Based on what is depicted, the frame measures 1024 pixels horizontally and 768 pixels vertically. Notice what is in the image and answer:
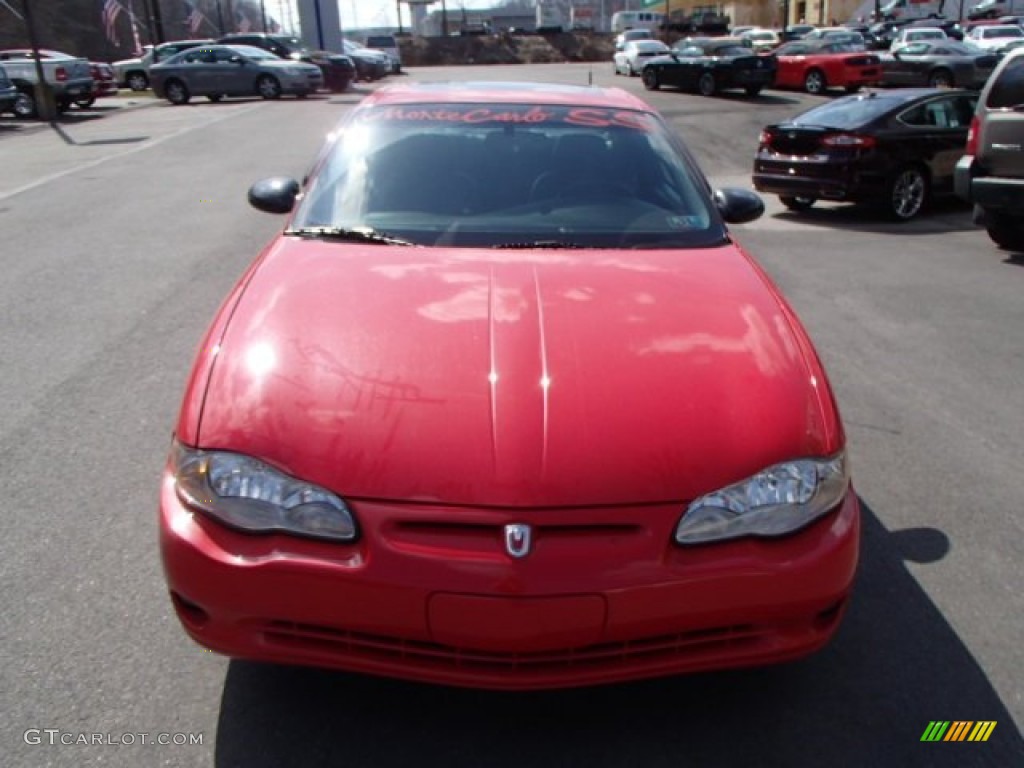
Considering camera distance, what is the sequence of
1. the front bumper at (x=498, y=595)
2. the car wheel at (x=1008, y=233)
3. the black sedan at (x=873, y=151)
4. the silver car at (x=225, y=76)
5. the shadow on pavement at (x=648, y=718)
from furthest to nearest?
the silver car at (x=225, y=76) < the black sedan at (x=873, y=151) < the car wheel at (x=1008, y=233) < the shadow on pavement at (x=648, y=718) < the front bumper at (x=498, y=595)

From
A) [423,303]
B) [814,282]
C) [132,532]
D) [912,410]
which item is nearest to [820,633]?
[423,303]

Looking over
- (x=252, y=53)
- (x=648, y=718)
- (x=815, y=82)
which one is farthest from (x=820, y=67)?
(x=648, y=718)

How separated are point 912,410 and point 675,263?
2.44m

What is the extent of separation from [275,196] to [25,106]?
78.0 ft

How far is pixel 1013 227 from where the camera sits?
31.2 ft

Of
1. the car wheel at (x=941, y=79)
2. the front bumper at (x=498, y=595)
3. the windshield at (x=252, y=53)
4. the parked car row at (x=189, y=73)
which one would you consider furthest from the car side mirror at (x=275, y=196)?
the windshield at (x=252, y=53)

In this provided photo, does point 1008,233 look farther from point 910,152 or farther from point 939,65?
point 939,65

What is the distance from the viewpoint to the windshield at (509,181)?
11.9 ft

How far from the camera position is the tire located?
23922 mm

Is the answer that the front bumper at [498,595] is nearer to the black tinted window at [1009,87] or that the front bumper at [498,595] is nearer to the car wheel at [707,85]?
the black tinted window at [1009,87]

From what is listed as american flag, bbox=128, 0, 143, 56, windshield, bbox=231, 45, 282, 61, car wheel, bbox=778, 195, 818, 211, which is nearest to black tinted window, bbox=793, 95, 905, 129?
car wheel, bbox=778, 195, 818, 211

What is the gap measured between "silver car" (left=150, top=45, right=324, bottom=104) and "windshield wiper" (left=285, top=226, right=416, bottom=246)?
27.1 m

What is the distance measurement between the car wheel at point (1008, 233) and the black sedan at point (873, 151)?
189 cm

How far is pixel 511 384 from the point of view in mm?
2582
